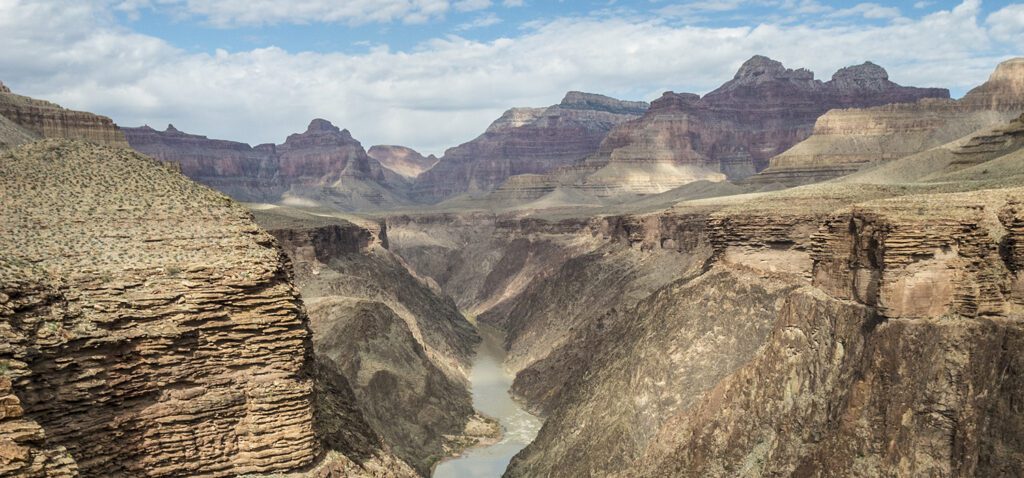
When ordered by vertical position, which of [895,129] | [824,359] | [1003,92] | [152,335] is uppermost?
[1003,92]

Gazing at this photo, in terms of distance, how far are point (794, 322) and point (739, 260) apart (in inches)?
572

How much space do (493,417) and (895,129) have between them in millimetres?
113235

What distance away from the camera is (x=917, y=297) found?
1441 inches

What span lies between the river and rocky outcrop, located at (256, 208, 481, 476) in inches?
52.4

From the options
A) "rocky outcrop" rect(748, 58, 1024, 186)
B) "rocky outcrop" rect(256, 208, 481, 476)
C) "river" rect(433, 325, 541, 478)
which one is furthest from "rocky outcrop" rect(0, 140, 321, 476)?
"rocky outcrop" rect(748, 58, 1024, 186)

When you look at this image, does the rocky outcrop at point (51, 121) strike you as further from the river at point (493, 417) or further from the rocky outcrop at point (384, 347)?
the river at point (493, 417)

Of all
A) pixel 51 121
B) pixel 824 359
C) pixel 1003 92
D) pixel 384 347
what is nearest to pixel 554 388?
pixel 384 347

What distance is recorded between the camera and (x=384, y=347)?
7612cm

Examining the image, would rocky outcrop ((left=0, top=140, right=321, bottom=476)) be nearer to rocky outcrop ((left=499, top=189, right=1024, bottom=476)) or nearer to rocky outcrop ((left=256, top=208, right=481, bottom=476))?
rocky outcrop ((left=256, top=208, right=481, bottom=476))

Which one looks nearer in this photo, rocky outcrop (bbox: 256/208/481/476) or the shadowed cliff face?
the shadowed cliff face

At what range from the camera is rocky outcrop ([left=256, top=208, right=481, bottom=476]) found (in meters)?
67.7

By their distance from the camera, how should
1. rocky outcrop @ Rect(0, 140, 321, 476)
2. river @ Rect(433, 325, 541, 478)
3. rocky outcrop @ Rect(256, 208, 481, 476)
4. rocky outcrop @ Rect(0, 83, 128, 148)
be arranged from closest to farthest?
rocky outcrop @ Rect(0, 140, 321, 476), river @ Rect(433, 325, 541, 478), rocky outcrop @ Rect(256, 208, 481, 476), rocky outcrop @ Rect(0, 83, 128, 148)

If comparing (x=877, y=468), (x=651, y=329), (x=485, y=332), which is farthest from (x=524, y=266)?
(x=877, y=468)

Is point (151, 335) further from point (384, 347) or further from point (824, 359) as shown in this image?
point (384, 347)
